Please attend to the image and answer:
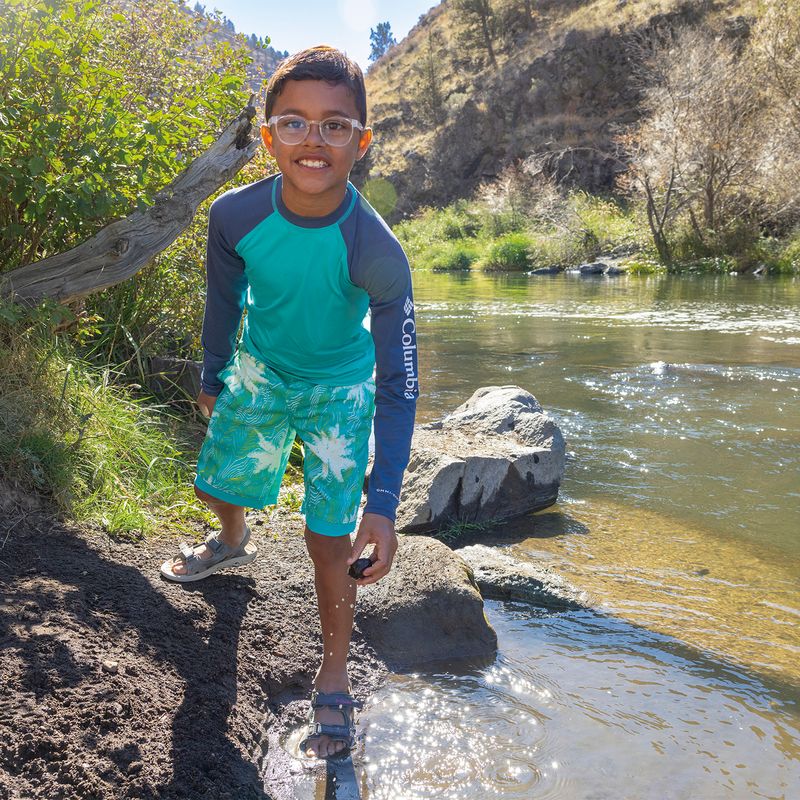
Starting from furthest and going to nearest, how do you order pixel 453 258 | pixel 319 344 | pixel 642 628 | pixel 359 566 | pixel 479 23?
pixel 479 23 → pixel 453 258 → pixel 642 628 → pixel 319 344 → pixel 359 566

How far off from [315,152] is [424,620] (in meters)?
1.81

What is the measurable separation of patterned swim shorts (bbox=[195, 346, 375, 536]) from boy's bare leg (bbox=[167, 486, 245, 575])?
0.18m

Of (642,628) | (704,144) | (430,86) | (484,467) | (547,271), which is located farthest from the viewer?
(430,86)

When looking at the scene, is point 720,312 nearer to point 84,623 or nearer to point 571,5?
point 84,623

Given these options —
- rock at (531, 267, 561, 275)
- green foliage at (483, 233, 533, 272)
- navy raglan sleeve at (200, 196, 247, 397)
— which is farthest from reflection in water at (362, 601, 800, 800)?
green foliage at (483, 233, 533, 272)

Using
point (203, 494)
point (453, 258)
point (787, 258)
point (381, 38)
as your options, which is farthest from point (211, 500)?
point (381, 38)

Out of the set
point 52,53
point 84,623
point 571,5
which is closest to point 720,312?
point 52,53

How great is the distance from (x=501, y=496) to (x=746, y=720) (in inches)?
88.0

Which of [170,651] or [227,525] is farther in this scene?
[227,525]

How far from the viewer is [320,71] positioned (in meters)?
2.46

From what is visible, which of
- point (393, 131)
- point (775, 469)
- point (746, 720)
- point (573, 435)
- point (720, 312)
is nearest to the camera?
point (746, 720)

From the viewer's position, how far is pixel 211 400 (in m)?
2.99

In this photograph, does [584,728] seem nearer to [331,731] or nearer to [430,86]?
[331,731]

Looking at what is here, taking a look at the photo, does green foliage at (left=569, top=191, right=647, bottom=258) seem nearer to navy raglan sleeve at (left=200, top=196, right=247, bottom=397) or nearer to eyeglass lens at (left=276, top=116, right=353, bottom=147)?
navy raglan sleeve at (left=200, top=196, right=247, bottom=397)
